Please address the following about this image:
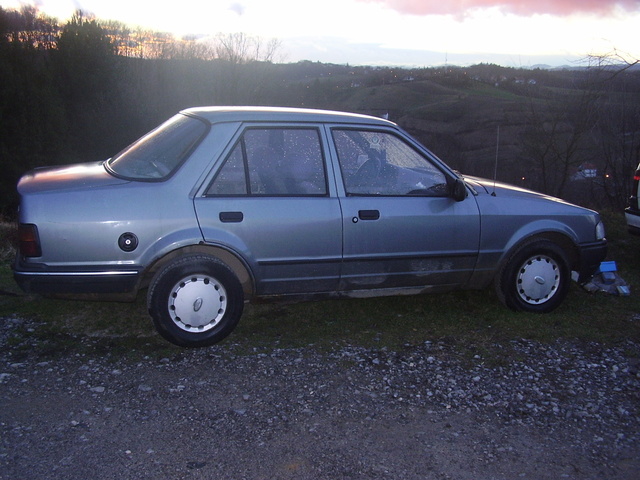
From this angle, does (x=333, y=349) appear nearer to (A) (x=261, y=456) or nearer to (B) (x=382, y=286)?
(B) (x=382, y=286)

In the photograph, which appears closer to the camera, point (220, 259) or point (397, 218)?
point (220, 259)

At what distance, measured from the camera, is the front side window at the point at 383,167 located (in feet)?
16.2

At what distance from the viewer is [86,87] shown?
3881cm

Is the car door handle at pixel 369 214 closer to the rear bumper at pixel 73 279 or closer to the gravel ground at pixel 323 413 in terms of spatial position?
the gravel ground at pixel 323 413

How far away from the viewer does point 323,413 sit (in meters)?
3.74

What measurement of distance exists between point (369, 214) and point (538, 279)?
5.73 feet

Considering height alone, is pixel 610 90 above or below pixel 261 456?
above

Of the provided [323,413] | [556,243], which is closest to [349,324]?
[323,413]

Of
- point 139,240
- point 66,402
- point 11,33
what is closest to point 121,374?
point 66,402

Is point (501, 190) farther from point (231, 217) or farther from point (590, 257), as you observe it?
point (231, 217)

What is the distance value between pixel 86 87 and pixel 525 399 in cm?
3983

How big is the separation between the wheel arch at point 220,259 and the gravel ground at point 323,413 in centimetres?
46

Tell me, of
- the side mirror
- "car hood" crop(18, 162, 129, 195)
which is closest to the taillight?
"car hood" crop(18, 162, 129, 195)

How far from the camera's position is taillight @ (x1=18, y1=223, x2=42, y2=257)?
167 inches
